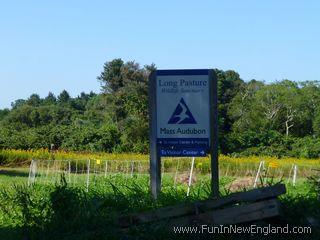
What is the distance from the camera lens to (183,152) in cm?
950

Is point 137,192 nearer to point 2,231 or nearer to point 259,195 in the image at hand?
point 2,231

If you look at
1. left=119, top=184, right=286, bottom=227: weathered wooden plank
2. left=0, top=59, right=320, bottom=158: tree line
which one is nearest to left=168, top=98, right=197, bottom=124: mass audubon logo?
left=119, top=184, right=286, bottom=227: weathered wooden plank

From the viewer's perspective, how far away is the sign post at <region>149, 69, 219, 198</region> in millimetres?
9320

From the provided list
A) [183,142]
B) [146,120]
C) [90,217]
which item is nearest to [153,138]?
[183,142]

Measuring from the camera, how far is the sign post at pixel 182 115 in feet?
30.6

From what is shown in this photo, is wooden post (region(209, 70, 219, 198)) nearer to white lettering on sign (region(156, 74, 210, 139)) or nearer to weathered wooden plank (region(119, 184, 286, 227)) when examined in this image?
white lettering on sign (region(156, 74, 210, 139))

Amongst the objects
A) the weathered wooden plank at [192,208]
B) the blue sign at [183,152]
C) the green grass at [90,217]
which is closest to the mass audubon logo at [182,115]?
the blue sign at [183,152]

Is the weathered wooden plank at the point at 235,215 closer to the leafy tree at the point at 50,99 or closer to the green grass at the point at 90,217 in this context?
the green grass at the point at 90,217

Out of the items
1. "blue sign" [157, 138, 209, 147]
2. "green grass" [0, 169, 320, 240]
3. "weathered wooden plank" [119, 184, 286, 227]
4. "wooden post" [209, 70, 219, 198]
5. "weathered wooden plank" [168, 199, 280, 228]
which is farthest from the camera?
"blue sign" [157, 138, 209, 147]

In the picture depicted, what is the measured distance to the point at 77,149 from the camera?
46.8 metres

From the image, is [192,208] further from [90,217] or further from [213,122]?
[213,122]

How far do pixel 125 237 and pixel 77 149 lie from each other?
40.9m

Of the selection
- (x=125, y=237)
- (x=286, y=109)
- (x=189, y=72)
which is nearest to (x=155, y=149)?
(x=189, y=72)

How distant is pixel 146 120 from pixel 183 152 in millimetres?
37157
